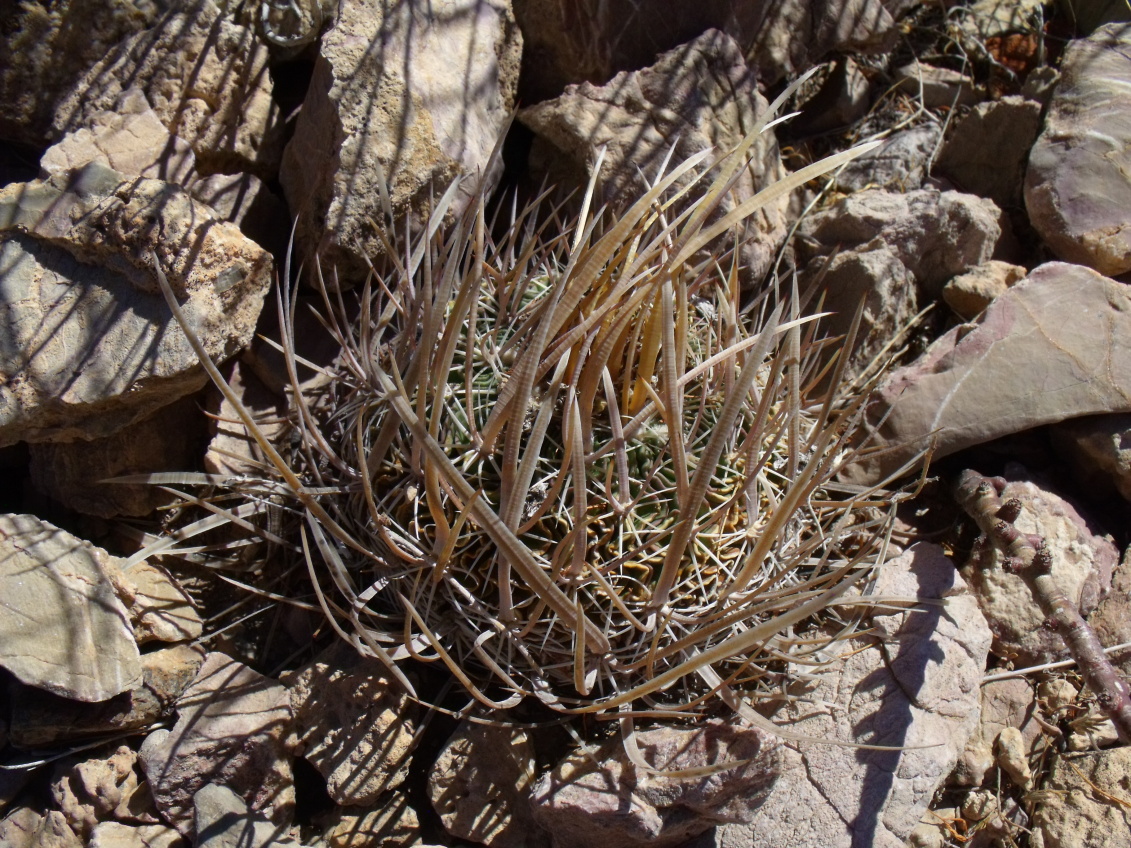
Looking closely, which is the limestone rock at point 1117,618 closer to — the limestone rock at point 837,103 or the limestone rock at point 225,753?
the limestone rock at point 837,103

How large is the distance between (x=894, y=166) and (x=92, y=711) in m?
2.18

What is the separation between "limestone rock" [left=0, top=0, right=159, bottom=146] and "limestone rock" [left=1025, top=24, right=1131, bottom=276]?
6.83 ft

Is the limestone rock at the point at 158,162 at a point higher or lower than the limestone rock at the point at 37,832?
higher

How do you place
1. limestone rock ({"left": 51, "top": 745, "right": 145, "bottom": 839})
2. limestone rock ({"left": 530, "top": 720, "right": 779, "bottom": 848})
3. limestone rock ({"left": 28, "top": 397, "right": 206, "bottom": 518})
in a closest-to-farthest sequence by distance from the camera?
limestone rock ({"left": 530, "top": 720, "right": 779, "bottom": 848})
limestone rock ({"left": 51, "top": 745, "right": 145, "bottom": 839})
limestone rock ({"left": 28, "top": 397, "right": 206, "bottom": 518})

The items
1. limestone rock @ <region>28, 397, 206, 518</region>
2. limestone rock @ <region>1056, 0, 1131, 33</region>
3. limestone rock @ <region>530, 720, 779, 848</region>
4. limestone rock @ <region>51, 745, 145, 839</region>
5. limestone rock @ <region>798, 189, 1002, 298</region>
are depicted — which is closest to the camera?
limestone rock @ <region>530, 720, 779, 848</region>

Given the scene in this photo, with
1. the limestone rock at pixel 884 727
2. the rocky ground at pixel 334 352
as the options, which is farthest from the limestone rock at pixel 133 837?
the limestone rock at pixel 884 727

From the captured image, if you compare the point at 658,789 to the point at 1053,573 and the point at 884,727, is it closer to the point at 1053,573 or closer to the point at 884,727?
the point at 884,727

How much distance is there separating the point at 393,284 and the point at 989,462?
4.47 ft

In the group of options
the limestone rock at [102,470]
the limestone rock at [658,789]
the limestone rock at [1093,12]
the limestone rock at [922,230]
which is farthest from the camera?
the limestone rock at [1093,12]

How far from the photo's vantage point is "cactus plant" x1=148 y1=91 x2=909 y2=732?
3.76 feet

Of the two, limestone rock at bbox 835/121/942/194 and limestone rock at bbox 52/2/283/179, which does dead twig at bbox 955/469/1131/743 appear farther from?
limestone rock at bbox 52/2/283/179

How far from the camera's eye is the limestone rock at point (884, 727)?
147cm

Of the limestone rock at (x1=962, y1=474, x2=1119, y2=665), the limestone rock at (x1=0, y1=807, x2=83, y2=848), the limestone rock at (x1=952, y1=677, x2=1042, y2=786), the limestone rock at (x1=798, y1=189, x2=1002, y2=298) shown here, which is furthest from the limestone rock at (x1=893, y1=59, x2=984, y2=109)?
the limestone rock at (x1=0, y1=807, x2=83, y2=848)

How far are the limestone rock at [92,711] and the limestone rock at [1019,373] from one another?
141 cm
